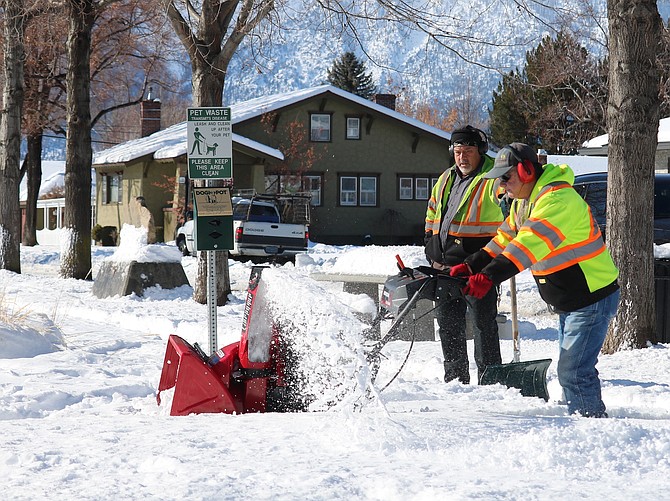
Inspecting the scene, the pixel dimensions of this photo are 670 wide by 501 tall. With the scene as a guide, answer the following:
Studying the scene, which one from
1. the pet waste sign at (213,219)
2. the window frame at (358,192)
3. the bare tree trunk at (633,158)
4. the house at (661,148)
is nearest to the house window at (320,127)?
the window frame at (358,192)

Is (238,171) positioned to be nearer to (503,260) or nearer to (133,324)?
(133,324)

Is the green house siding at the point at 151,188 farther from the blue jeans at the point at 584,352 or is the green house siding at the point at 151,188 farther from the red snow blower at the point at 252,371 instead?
the blue jeans at the point at 584,352

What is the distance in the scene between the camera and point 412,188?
3891 centimetres

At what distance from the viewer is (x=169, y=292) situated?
14211mm

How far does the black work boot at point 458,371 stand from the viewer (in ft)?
22.4

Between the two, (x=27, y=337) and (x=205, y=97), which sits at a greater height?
(x=205, y=97)

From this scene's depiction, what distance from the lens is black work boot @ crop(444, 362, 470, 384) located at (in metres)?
6.81

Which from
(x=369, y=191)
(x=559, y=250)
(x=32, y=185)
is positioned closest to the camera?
(x=559, y=250)

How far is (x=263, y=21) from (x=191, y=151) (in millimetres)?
5543

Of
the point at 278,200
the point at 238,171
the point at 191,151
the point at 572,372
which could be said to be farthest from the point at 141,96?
the point at 572,372

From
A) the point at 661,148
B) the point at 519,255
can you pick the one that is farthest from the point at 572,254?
the point at 661,148

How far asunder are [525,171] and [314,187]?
108ft

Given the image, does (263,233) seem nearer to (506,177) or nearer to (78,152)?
(78,152)

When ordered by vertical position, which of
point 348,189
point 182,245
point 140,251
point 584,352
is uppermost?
point 348,189
